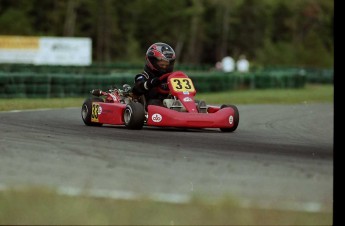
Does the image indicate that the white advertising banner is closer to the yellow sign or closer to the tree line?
the yellow sign

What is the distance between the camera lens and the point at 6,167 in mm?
7992

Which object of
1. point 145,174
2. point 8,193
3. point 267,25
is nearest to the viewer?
point 8,193

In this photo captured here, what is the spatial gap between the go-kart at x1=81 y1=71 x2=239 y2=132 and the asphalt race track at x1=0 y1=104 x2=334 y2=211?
0.57 ft

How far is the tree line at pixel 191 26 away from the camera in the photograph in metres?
79.6

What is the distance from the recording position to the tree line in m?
79.6

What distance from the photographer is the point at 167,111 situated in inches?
488

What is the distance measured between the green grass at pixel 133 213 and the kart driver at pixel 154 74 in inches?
266

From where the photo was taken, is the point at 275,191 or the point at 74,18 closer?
the point at 275,191

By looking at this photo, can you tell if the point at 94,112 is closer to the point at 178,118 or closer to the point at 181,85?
the point at 181,85

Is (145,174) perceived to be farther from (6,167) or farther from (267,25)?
(267,25)

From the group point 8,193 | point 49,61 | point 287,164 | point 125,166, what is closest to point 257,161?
point 287,164

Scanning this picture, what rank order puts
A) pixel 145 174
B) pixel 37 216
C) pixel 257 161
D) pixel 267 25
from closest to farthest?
pixel 37 216
pixel 145 174
pixel 257 161
pixel 267 25

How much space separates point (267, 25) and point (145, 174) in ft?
337

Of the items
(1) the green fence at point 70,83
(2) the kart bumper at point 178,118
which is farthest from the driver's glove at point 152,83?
(1) the green fence at point 70,83
